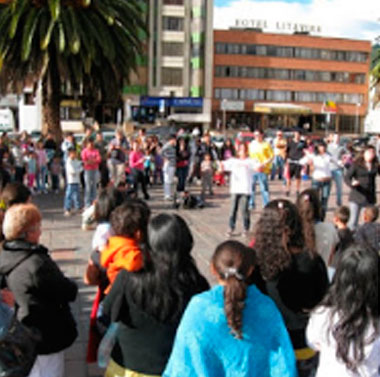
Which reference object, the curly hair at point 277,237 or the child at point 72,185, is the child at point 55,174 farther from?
the curly hair at point 277,237

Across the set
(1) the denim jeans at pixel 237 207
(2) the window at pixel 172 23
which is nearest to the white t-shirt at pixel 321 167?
(1) the denim jeans at pixel 237 207

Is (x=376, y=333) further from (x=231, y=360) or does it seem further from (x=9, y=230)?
(x=9, y=230)

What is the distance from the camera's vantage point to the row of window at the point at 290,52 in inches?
2557

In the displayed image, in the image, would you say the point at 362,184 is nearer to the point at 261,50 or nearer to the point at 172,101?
the point at 172,101

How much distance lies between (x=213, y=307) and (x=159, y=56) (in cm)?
5832

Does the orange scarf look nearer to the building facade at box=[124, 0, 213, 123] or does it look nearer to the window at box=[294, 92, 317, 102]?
the building facade at box=[124, 0, 213, 123]

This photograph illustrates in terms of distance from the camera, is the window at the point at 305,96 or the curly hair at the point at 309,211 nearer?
the curly hair at the point at 309,211

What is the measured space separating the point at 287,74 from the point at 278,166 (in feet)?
168

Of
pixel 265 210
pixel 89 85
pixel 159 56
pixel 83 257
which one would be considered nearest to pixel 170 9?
pixel 159 56

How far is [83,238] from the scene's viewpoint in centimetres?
956

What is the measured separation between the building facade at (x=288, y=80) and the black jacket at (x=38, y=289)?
199 feet

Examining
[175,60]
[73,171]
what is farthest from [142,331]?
[175,60]

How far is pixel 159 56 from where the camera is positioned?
58.5 meters

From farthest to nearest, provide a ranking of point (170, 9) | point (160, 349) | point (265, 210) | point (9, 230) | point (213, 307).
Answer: point (170, 9) → point (265, 210) → point (9, 230) → point (160, 349) → point (213, 307)
